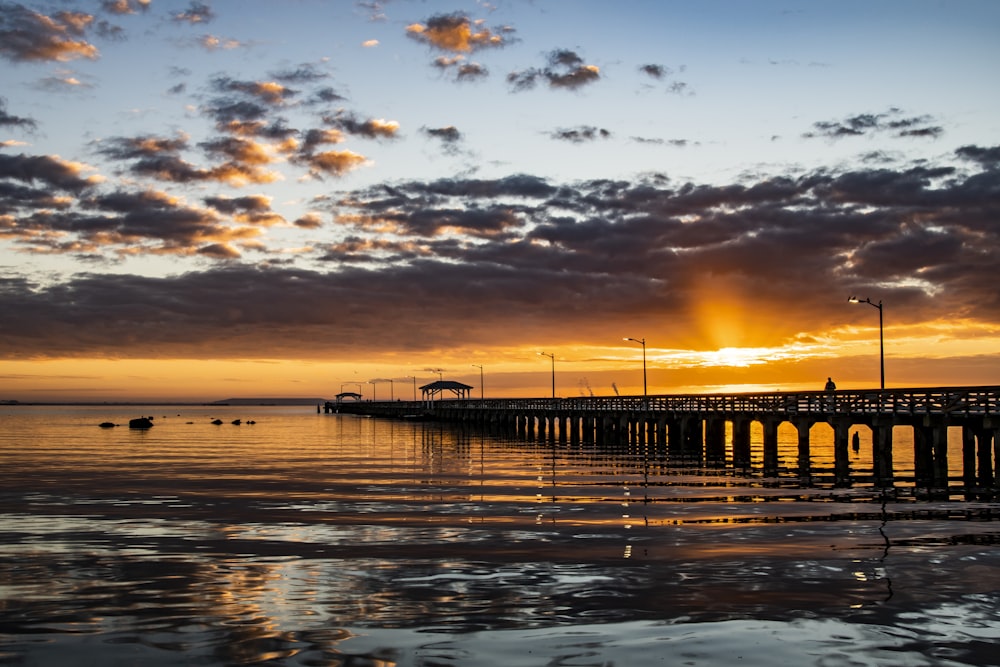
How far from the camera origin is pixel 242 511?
25.4 meters

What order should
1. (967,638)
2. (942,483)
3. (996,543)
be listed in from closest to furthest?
(967,638), (996,543), (942,483)

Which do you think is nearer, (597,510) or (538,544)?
(538,544)

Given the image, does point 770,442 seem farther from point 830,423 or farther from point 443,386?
point 443,386

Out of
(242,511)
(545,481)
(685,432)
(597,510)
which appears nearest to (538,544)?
(597,510)

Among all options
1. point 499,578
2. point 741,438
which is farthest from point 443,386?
point 499,578

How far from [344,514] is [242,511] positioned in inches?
115

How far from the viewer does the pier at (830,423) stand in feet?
116

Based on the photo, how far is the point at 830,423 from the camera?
4381cm

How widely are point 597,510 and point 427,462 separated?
23.6 m

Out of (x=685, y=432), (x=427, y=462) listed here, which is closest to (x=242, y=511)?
(x=427, y=462)

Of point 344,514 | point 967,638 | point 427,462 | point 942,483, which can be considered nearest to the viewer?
point 967,638

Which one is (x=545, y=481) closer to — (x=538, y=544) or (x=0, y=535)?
(x=538, y=544)

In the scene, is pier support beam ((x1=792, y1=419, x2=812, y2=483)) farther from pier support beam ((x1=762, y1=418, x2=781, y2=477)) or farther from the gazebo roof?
the gazebo roof

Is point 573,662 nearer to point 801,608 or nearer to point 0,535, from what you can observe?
point 801,608
